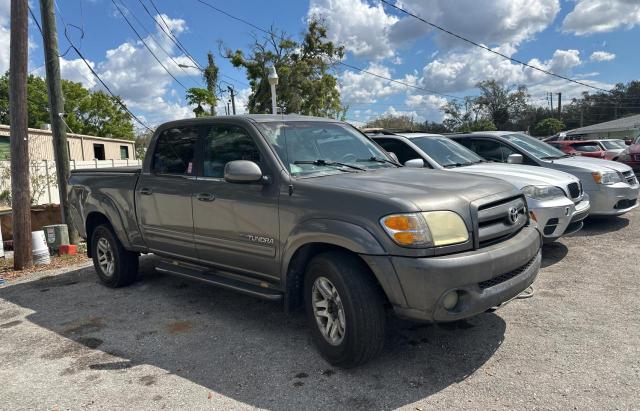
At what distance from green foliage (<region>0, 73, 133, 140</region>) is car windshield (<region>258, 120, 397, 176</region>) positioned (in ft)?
159

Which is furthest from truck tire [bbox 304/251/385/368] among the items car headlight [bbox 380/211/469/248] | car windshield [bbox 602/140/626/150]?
car windshield [bbox 602/140/626/150]

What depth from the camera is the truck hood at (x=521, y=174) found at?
6281 mm

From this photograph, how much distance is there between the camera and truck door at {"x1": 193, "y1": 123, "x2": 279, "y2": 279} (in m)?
4.00

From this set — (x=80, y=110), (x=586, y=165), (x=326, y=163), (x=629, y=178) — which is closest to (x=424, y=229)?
(x=326, y=163)

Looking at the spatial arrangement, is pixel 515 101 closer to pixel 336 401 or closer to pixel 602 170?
pixel 602 170

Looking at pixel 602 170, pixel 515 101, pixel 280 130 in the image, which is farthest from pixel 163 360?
pixel 515 101

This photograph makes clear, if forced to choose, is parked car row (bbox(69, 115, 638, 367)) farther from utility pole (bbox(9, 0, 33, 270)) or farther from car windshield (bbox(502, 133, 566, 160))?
car windshield (bbox(502, 133, 566, 160))

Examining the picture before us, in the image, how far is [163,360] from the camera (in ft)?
12.8

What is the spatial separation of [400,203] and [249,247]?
1.52 meters

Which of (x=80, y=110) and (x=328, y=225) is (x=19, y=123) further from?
(x=80, y=110)

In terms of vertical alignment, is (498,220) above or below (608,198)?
above

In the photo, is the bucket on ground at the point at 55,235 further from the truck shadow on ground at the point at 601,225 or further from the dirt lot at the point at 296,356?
the truck shadow on ground at the point at 601,225

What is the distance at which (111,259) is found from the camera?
6004 mm

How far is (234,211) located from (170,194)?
1.02m
